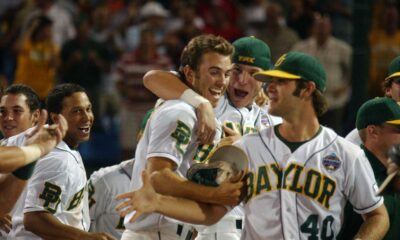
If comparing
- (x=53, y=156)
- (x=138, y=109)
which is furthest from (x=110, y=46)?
(x=53, y=156)

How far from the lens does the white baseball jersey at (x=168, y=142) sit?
5.66 meters

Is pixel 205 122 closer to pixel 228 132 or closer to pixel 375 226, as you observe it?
pixel 228 132

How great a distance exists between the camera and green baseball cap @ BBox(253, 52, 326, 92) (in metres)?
5.38

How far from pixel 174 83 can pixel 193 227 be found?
37.6 inches

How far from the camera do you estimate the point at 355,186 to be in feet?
17.3

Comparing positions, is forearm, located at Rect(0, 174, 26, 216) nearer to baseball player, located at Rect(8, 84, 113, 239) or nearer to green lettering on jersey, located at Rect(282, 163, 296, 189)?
baseball player, located at Rect(8, 84, 113, 239)

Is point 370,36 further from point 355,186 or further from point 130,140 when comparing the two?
point 355,186

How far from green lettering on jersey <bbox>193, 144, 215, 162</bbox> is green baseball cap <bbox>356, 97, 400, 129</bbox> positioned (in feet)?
3.20

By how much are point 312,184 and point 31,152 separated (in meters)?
1.53

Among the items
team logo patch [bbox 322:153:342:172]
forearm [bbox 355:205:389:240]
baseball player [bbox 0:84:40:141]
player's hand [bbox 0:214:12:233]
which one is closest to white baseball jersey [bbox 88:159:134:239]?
baseball player [bbox 0:84:40:141]

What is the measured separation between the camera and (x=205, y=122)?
5887 mm

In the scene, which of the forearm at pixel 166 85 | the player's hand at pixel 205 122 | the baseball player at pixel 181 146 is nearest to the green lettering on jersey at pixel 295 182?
the baseball player at pixel 181 146

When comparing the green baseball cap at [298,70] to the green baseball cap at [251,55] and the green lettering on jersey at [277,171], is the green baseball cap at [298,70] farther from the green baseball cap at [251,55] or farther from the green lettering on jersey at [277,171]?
the green baseball cap at [251,55]

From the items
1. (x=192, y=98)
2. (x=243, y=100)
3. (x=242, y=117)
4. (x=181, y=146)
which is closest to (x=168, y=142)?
(x=181, y=146)
